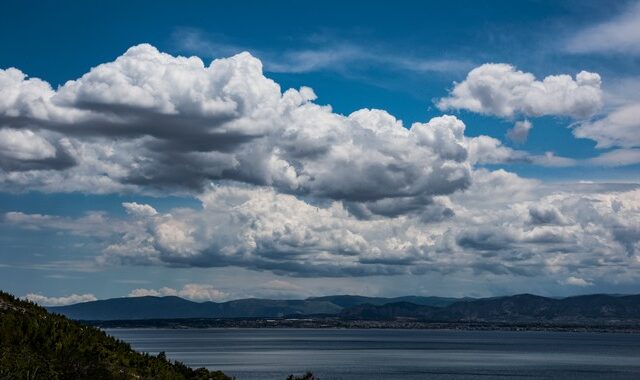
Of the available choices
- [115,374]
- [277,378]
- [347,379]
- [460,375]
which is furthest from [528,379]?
[115,374]

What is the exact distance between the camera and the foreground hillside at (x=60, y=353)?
50.8m

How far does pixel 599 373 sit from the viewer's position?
643 ft

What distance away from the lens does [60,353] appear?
55188 mm

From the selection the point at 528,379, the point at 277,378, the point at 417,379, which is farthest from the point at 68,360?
the point at 528,379

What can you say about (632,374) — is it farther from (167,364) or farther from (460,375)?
(167,364)

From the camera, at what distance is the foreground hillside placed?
50.8 m

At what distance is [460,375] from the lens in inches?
7387

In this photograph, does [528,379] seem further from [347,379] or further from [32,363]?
[32,363]

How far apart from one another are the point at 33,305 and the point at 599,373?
540 ft

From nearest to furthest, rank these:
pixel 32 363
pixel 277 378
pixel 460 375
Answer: pixel 32 363, pixel 277 378, pixel 460 375

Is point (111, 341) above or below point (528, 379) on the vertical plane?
above

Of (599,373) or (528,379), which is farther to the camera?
(599,373)

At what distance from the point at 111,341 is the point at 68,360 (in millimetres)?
17475

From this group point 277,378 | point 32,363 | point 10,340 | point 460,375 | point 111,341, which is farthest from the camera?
point 460,375
